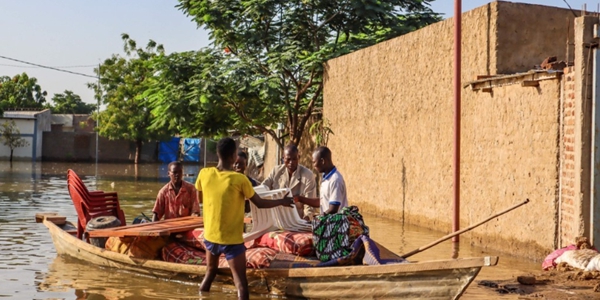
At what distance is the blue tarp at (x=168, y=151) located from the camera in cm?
5050

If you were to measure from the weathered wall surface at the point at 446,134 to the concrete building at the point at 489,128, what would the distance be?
0.02 meters

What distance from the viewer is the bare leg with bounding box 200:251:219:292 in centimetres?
788

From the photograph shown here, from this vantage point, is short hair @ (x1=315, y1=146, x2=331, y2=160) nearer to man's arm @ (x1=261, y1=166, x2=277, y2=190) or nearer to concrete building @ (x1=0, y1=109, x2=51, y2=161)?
man's arm @ (x1=261, y1=166, x2=277, y2=190)

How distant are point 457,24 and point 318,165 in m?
5.17

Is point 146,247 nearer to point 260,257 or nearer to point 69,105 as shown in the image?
point 260,257

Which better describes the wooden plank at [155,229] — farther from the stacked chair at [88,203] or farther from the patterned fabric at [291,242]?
the stacked chair at [88,203]

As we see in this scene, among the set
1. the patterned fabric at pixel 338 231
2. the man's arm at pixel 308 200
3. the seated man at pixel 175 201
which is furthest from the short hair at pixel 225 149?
the seated man at pixel 175 201

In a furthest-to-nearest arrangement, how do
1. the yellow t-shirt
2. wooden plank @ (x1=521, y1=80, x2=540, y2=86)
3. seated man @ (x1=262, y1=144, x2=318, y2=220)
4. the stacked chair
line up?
the stacked chair, wooden plank @ (x1=521, y1=80, x2=540, y2=86), seated man @ (x1=262, y1=144, x2=318, y2=220), the yellow t-shirt

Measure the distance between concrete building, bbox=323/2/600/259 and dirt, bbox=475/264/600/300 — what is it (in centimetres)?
71

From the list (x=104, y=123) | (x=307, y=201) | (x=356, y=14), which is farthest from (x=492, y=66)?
(x=104, y=123)

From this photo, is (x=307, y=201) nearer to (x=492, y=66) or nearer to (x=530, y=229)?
(x=530, y=229)

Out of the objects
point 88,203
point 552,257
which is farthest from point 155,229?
point 552,257

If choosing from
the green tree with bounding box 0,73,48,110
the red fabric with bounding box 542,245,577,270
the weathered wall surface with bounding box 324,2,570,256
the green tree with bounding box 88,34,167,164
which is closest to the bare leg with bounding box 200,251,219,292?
the red fabric with bounding box 542,245,577,270

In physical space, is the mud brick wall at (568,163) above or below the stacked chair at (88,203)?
above
